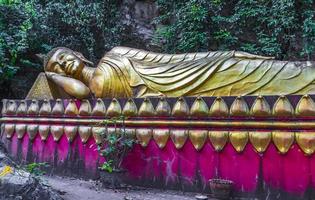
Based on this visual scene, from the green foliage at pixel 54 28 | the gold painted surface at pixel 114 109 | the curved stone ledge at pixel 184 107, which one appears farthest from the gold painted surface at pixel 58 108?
the green foliage at pixel 54 28

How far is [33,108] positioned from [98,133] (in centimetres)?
140

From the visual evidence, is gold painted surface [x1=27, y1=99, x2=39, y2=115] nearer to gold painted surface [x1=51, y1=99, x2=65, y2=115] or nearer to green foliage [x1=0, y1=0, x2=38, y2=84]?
gold painted surface [x1=51, y1=99, x2=65, y2=115]

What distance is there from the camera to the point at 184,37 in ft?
25.1

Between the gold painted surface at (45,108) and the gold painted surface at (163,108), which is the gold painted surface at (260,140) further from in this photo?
the gold painted surface at (45,108)

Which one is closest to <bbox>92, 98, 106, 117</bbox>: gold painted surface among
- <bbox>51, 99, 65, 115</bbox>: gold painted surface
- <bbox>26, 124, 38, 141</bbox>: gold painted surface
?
<bbox>51, 99, 65, 115</bbox>: gold painted surface

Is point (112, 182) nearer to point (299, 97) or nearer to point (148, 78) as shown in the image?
point (148, 78)

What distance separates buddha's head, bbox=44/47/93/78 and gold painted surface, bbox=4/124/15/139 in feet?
3.27

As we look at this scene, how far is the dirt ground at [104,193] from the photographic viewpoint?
355cm

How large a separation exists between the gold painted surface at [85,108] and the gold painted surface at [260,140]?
A: 6.79 feet

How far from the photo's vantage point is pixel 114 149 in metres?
3.99

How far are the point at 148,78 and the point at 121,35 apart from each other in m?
4.06

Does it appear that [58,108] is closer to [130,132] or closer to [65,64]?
[65,64]

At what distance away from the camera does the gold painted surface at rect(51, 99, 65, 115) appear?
4871 mm

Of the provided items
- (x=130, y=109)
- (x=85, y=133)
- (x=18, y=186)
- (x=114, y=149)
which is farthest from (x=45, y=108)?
(x=18, y=186)
